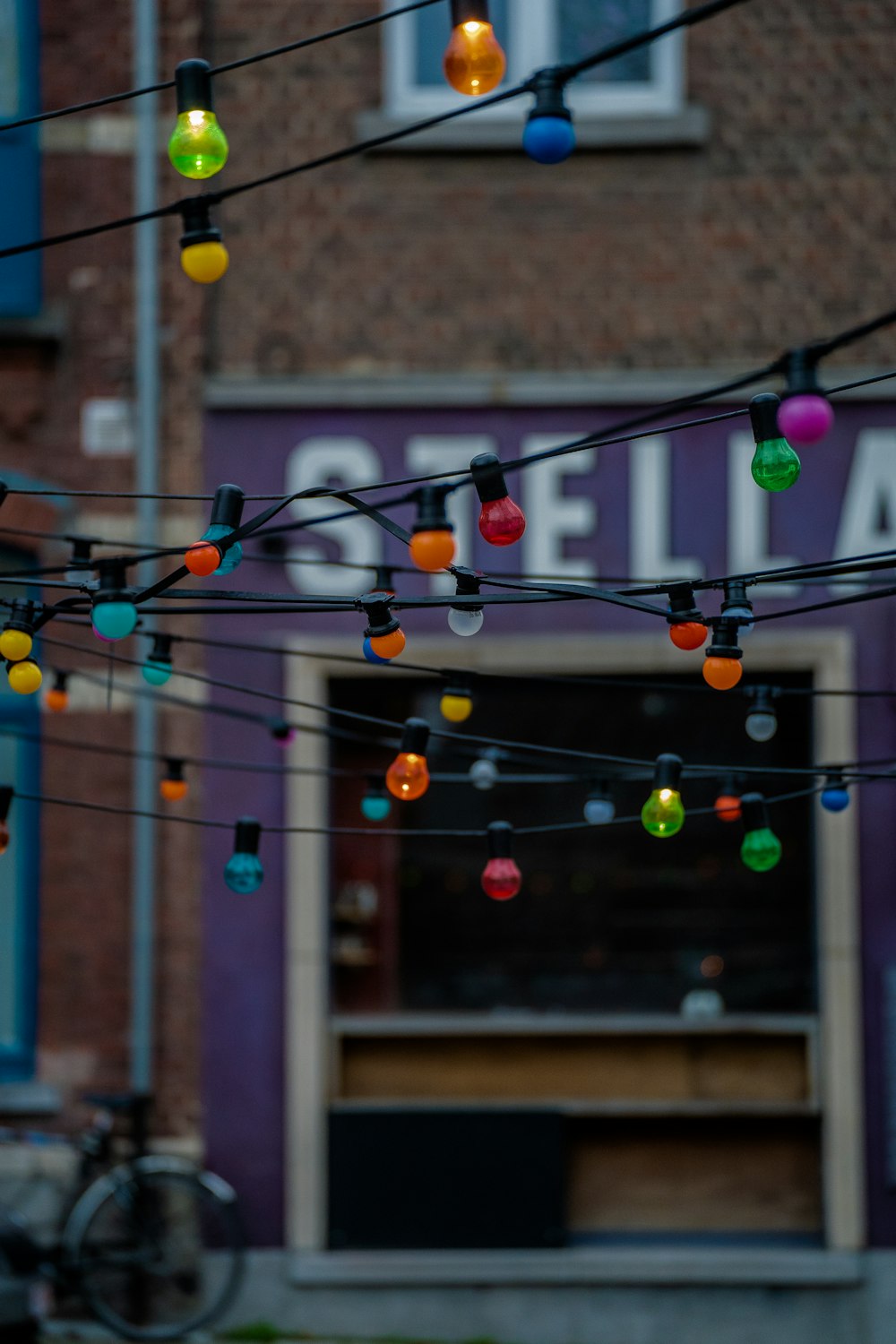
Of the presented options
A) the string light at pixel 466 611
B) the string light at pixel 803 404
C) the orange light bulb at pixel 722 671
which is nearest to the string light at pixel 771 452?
the string light at pixel 803 404

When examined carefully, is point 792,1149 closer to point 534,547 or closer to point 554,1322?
point 554,1322

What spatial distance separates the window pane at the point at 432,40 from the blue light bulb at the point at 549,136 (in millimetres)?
5702

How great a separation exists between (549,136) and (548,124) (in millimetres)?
30

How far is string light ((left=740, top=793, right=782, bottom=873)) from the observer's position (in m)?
4.37

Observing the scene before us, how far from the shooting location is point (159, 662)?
478 centimetres

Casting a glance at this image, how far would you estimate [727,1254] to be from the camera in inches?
309

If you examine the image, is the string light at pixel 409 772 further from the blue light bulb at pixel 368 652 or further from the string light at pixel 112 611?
the string light at pixel 112 611

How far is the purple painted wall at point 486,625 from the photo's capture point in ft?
26.1

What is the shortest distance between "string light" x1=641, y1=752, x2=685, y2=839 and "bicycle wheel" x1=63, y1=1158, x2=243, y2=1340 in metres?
4.56

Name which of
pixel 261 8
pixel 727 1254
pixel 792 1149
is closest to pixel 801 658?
pixel 792 1149

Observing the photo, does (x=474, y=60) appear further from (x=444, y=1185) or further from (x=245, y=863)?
(x=444, y=1185)

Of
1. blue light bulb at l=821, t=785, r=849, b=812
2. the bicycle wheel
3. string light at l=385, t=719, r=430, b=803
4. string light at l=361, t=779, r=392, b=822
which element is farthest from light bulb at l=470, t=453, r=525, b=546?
the bicycle wheel

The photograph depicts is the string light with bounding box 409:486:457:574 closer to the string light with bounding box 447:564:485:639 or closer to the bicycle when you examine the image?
the string light with bounding box 447:564:485:639

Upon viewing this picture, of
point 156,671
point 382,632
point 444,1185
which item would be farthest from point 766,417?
point 444,1185
